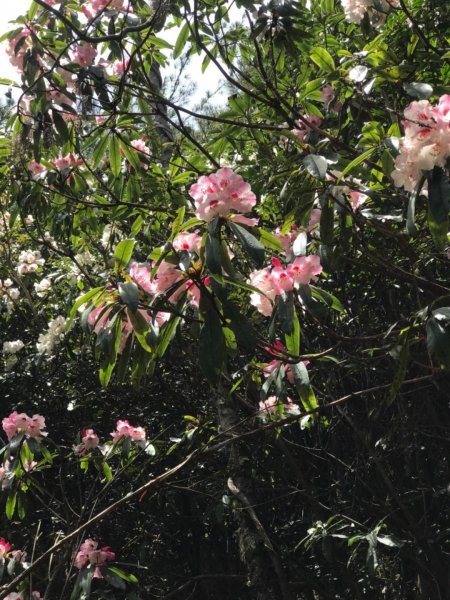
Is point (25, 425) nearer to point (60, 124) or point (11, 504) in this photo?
point (11, 504)

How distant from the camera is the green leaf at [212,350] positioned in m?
1.31

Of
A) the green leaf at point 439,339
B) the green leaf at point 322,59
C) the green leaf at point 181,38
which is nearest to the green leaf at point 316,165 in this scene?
the green leaf at point 439,339

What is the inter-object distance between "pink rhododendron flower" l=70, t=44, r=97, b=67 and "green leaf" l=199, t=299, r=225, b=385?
4.37ft

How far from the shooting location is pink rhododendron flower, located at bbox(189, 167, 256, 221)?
138cm

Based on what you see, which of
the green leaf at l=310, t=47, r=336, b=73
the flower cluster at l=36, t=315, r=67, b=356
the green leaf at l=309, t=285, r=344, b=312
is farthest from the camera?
the flower cluster at l=36, t=315, r=67, b=356

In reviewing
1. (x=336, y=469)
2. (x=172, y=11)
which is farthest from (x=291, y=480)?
(x=172, y=11)

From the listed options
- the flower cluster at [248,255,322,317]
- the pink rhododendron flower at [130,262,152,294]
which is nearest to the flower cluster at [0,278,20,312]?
the pink rhododendron flower at [130,262,152,294]

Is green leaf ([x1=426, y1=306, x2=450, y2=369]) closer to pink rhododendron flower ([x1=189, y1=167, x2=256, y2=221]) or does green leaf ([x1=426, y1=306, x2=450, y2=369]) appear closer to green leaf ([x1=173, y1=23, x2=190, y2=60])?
pink rhododendron flower ([x1=189, y1=167, x2=256, y2=221])

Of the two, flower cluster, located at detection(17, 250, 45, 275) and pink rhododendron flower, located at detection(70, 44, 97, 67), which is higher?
flower cluster, located at detection(17, 250, 45, 275)

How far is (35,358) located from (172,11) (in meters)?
2.22

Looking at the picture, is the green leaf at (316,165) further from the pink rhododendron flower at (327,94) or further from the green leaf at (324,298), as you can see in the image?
the pink rhododendron flower at (327,94)

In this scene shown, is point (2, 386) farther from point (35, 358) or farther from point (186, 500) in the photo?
point (186, 500)

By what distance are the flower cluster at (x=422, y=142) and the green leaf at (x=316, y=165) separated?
7.7 inches

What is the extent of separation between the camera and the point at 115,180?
2.78 metres
